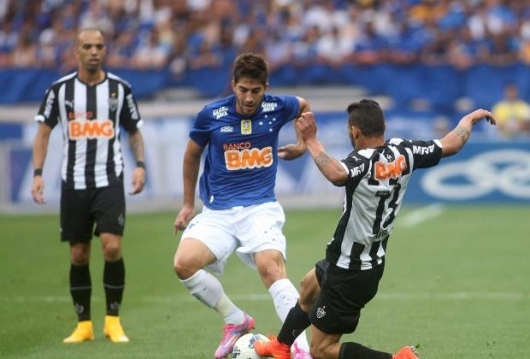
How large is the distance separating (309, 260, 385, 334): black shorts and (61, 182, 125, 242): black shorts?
2699mm

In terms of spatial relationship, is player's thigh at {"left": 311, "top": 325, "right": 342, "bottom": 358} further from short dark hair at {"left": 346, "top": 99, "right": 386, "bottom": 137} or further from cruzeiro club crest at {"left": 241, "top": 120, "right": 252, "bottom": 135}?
cruzeiro club crest at {"left": 241, "top": 120, "right": 252, "bottom": 135}

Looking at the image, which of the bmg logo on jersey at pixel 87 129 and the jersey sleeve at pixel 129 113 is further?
the jersey sleeve at pixel 129 113

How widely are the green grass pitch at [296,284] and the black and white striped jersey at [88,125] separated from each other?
133 centimetres

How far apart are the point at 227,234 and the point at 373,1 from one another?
17.8 meters

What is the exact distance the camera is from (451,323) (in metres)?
9.76

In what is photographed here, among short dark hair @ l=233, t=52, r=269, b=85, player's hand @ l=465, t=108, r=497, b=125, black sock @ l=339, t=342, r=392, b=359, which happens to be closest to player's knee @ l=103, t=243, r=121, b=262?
short dark hair @ l=233, t=52, r=269, b=85

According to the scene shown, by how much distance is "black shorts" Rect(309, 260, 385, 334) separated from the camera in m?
6.97

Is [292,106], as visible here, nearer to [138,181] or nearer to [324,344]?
[138,181]

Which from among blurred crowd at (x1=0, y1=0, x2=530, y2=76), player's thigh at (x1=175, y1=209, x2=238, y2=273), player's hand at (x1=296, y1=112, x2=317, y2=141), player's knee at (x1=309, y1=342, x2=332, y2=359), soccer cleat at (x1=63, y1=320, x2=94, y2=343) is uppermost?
blurred crowd at (x1=0, y1=0, x2=530, y2=76)

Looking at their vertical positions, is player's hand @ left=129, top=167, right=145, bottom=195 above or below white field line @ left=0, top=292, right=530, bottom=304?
above

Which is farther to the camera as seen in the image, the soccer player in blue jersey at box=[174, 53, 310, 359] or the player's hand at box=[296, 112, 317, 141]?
the soccer player in blue jersey at box=[174, 53, 310, 359]

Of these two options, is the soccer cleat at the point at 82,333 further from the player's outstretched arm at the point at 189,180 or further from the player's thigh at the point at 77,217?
A: the player's outstretched arm at the point at 189,180

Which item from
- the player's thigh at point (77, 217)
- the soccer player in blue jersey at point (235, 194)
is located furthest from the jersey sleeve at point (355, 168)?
the player's thigh at point (77, 217)

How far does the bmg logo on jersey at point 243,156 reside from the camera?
321 inches
